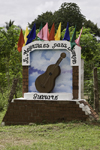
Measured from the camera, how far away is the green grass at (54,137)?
5.37m

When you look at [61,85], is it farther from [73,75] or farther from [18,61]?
[18,61]

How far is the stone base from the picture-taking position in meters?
7.90

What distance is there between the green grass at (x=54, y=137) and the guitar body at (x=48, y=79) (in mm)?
1320

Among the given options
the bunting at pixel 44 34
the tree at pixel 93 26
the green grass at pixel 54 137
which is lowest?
the green grass at pixel 54 137

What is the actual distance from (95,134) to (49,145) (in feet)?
4.92

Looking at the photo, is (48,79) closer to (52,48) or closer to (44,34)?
(52,48)

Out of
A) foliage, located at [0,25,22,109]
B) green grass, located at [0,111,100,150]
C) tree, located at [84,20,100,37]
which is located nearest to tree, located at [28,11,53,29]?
tree, located at [84,20,100,37]

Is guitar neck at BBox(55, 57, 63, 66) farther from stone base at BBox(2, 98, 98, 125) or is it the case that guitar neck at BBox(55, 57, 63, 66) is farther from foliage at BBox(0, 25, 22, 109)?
foliage at BBox(0, 25, 22, 109)

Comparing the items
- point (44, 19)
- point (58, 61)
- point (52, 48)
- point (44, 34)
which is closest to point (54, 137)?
point (58, 61)

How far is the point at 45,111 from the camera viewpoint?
8047mm

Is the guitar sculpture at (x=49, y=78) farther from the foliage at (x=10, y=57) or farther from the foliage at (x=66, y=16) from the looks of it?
the foliage at (x=66, y=16)

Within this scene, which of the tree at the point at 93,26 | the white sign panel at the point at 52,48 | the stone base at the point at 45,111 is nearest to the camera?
the stone base at the point at 45,111

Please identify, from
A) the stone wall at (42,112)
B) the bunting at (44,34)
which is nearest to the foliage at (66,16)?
the bunting at (44,34)

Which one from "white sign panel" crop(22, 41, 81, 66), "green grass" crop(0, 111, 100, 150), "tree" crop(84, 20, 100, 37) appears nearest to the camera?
"green grass" crop(0, 111, 100, 150)
